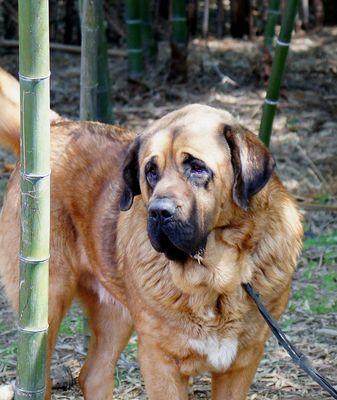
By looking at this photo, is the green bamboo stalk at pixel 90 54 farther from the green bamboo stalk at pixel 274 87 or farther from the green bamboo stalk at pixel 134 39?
the green bamboo stalk at pixel 134 39

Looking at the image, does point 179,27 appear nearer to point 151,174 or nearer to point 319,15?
point 319,15

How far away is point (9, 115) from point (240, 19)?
7150 mm

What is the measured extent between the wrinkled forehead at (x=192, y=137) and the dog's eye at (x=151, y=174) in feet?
0.16

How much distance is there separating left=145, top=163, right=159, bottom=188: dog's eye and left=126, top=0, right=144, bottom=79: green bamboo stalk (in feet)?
19.1

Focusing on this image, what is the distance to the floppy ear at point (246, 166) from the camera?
4.05 metres

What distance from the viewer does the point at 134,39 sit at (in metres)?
10.0

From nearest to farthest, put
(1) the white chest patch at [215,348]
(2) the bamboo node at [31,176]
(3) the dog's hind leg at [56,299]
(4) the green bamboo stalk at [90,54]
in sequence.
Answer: (2) the bamboo node at [31,176] < (1) the white chest patch at [215,348] < (3) the dog's hind leg at [56,299] < (4) the green bamboo stalk at [90,54]

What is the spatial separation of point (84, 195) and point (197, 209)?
1094 mm

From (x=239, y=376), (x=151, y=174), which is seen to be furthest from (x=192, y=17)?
(x=151, y=174)

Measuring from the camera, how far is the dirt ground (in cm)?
562

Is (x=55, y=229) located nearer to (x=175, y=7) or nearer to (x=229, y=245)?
(x=229, y=245)

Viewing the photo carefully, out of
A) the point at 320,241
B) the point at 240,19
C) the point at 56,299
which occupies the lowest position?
the point at 320,241

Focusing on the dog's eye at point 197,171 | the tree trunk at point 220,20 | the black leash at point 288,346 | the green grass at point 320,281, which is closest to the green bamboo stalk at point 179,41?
the tree trunk at point 220,20

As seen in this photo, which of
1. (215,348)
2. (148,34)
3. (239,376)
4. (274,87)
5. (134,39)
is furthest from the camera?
(148,34)
